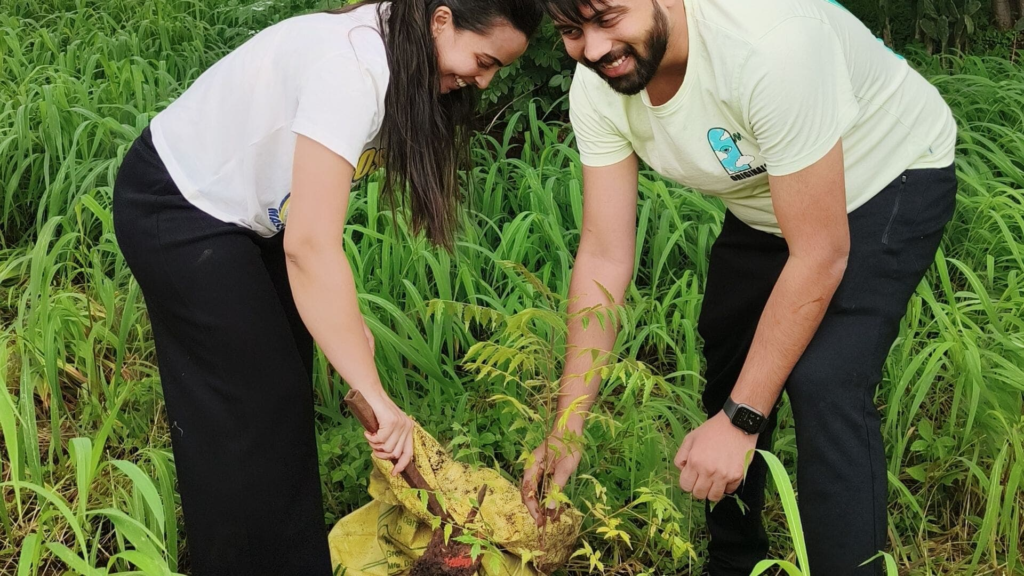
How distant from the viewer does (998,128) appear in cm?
363

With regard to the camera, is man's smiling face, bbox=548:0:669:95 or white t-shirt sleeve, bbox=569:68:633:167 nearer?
man's smiling face, bbox=548:0:669:95

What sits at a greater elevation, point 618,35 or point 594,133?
point 618,35

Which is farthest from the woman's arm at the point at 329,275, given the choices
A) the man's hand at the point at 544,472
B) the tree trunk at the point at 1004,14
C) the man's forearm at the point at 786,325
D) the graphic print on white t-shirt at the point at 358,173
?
the tree trunk at the point at 1004,14

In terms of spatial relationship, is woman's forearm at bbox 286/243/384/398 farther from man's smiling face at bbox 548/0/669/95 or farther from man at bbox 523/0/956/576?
man's smiling face at bbox 548/0/669/95

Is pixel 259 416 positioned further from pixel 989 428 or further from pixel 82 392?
pixel 989 428

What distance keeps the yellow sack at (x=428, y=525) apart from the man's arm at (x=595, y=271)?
0.07m

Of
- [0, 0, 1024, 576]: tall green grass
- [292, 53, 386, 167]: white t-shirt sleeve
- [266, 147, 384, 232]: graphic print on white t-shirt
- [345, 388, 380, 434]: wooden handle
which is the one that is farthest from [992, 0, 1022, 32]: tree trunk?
[345, 388, 380, 434]: wooden handle

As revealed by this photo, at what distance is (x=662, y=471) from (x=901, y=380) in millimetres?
658

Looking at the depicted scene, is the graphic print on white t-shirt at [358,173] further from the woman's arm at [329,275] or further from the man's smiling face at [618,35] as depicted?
the man's smiling face at [618,35]

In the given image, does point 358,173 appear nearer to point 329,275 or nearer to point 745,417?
point 329,275

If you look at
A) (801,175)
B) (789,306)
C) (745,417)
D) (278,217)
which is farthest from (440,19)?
(745,417)

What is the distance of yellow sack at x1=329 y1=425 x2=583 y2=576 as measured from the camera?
6.45ft

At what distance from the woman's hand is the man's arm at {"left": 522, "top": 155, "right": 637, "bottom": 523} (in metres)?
0.30

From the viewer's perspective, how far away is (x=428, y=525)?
6.72 ft
